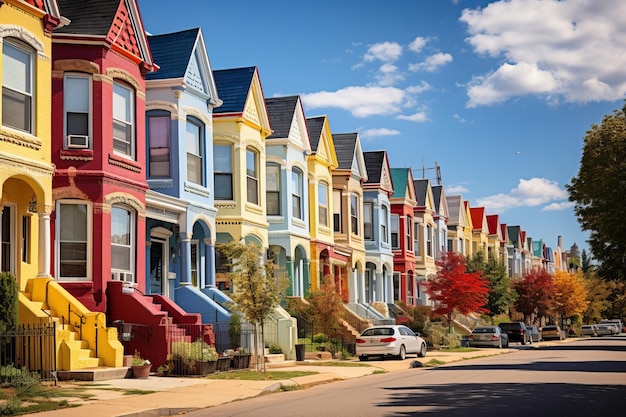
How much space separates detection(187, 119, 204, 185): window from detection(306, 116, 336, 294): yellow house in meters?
10.5

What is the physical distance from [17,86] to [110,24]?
395cm

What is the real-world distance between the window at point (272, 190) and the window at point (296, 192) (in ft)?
3.44

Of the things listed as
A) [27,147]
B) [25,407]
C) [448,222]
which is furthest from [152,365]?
[448,222]

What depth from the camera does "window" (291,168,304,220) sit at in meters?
39.2

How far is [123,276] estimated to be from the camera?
2548 cm

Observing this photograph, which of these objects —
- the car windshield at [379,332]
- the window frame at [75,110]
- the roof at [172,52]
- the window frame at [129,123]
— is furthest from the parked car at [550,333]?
the window frame at [75,110]

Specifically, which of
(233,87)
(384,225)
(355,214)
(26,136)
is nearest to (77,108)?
(26,136)

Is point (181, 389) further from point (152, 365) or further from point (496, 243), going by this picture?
point (496, 243)

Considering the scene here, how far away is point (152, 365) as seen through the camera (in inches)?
960

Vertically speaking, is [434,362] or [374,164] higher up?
[374,164]

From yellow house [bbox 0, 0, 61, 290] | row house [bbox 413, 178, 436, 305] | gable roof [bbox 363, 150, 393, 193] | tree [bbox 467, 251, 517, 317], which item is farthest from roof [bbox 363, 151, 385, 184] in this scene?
yellow house [bbox 0, 0, 61, 290]

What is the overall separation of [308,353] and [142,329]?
1102 cm

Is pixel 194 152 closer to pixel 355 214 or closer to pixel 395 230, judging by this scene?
pixel 355 214

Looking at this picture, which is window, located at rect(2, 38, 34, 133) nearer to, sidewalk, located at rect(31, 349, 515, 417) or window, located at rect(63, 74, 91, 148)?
window, located at rect(63, 74, 91, 148)
